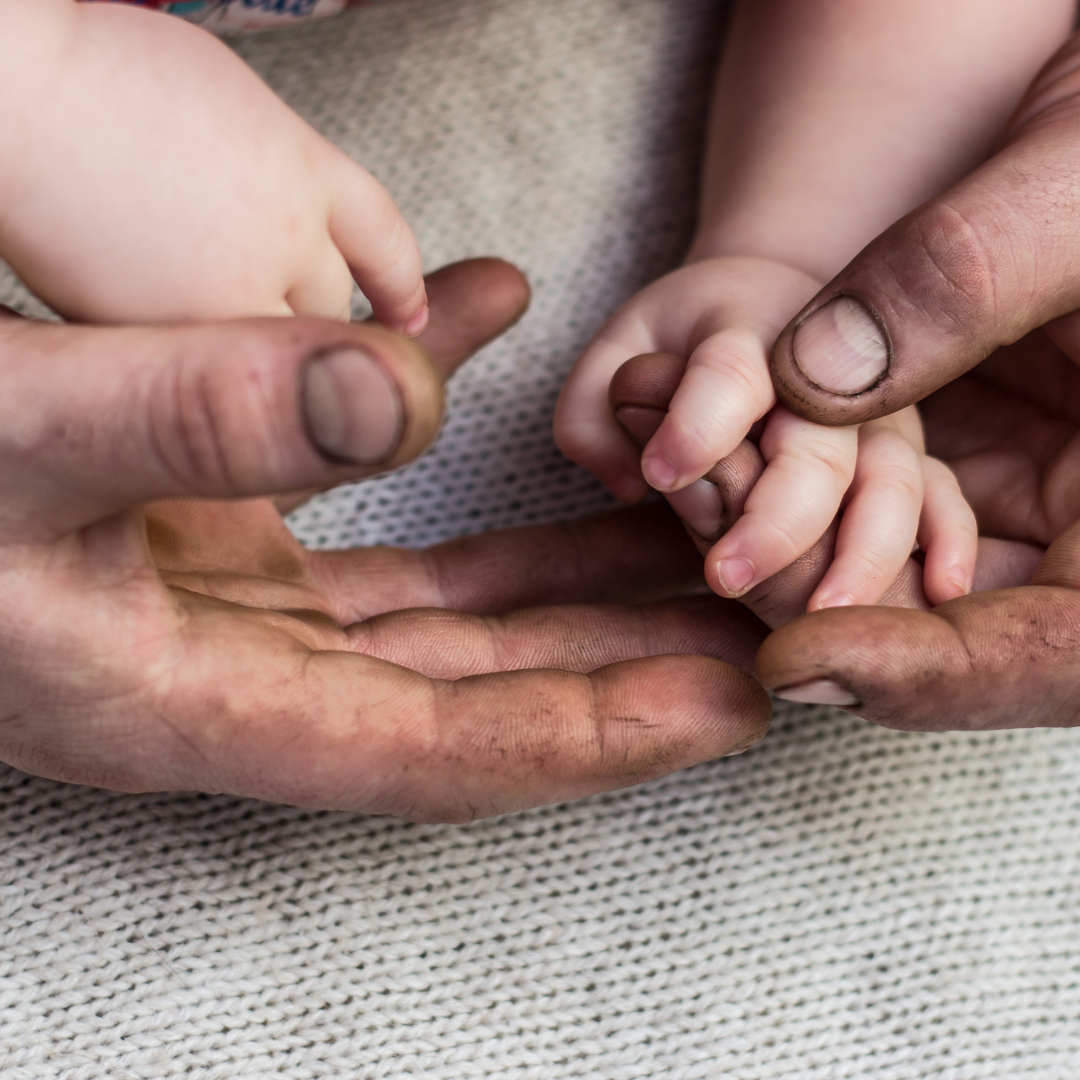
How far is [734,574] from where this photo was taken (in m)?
0.58

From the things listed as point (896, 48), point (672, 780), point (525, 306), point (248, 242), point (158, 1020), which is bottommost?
point (158, 1020)

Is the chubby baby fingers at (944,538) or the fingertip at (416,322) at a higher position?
the fingertip at (416,322)

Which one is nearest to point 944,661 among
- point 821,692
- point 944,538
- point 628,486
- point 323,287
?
point 821,692

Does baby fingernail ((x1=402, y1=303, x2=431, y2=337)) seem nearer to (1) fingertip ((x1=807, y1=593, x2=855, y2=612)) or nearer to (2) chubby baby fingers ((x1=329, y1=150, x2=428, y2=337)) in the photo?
(2) chubby baby fingers ((x1=329, y1=150, x2=428, y2=337))

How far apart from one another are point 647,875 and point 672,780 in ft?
0.26

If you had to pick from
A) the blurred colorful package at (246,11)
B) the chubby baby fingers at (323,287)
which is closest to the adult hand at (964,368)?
the chubby baby fingers at (323,287)

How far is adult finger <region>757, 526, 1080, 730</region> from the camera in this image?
0.50 m

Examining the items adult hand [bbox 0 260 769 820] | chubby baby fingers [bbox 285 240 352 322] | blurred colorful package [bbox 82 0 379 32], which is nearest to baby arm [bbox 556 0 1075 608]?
adult hand [bbox 0 260 769 820]

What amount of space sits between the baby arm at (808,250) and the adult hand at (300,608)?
0.35ft

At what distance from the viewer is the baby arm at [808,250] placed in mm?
605

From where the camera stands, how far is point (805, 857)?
778mm

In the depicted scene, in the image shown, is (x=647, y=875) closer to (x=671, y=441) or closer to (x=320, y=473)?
(x=671, y=441)

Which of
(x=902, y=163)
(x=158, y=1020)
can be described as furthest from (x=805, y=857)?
(x=902, y=163)

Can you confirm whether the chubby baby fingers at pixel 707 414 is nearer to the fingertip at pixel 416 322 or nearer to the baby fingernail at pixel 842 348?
the baby fingernail at pixel 842 348
